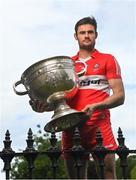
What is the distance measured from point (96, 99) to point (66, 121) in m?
0.36

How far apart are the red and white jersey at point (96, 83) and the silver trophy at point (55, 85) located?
13 cm

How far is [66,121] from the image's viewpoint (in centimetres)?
379

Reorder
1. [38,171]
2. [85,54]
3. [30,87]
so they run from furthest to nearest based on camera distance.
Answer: [38,171]
[85,54]
[30,87]

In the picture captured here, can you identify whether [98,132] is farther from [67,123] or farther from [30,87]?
[30,87]

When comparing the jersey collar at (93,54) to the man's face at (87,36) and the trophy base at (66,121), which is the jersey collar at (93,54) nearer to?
the man's face at (87,36)

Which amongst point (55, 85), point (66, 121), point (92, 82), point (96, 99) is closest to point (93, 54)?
point (92, 82)

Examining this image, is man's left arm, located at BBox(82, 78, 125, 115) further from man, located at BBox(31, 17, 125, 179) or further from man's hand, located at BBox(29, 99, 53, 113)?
man's hand, located at BBox(29, 99, 53, 113)

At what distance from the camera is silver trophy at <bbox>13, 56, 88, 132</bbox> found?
377 centimetres

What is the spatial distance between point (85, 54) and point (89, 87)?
0.35 m

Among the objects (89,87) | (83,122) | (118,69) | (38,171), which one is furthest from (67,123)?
(38,171)

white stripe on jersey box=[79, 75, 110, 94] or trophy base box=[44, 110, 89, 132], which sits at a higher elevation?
white stripe on jersey box=[79, 75, 110, 94]

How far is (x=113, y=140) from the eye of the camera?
13.0ft

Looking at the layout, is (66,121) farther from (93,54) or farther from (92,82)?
(93,54)

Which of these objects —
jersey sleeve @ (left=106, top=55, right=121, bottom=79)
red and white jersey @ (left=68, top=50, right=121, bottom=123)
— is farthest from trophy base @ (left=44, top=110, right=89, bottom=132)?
jersey sleeve @ (left=106, top=55, right=121, bottom=79)
